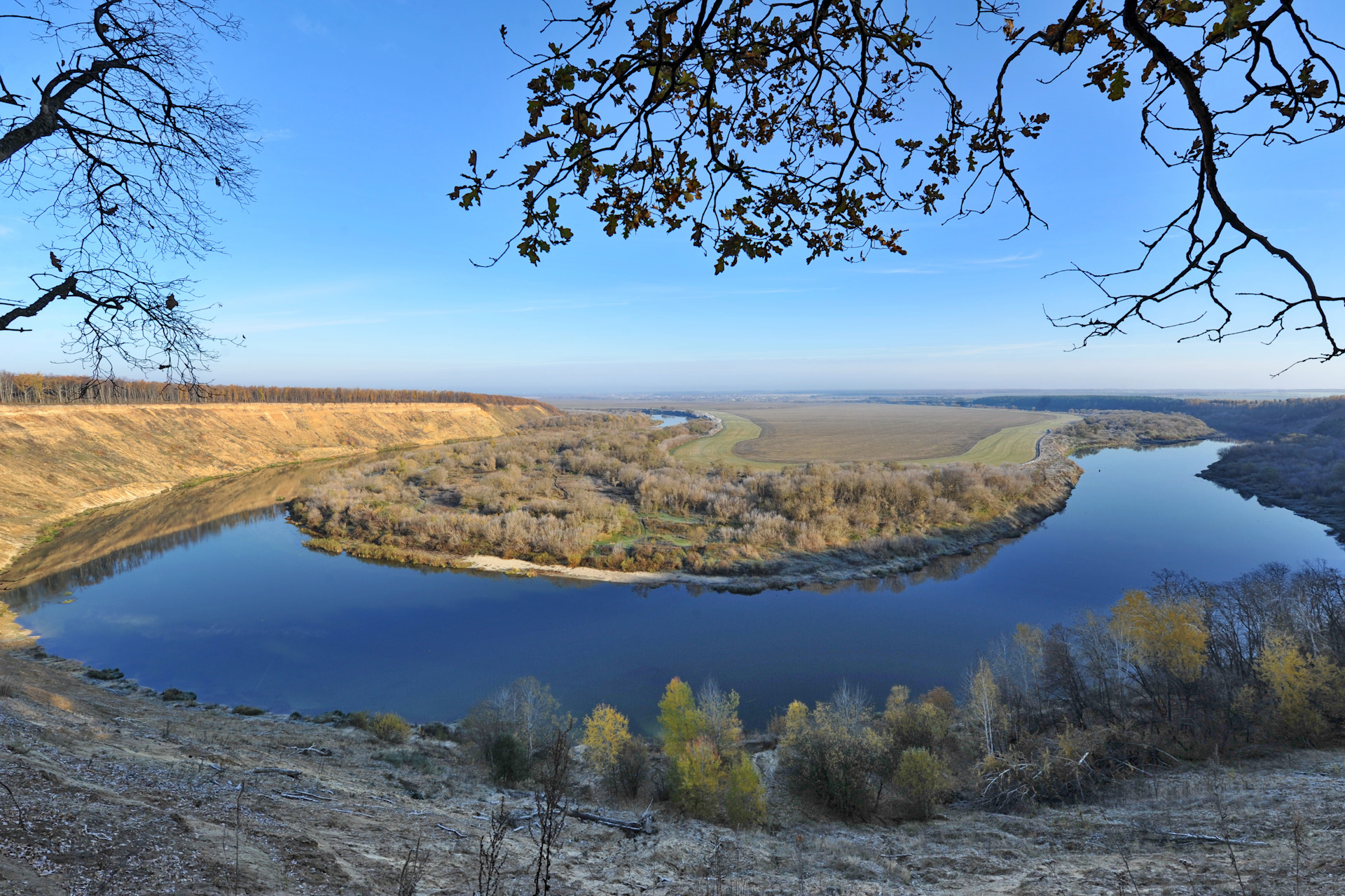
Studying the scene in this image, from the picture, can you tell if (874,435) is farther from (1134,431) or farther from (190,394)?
(190,394)

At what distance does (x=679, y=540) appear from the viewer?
28891mm

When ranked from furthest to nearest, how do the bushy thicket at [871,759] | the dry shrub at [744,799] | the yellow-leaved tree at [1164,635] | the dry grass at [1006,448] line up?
the dry grass at [1006,448] < the yellow-leaved tree at [1164,635] < the bushy thicket at [871,759] < the dry shrub at [744,799]

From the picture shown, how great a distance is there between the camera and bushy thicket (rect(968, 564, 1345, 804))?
11.0 metres

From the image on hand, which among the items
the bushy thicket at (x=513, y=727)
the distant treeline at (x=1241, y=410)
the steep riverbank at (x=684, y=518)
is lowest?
the bushy thicket at (x=513, y=727)

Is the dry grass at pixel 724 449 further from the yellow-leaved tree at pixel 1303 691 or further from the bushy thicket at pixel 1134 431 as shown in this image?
the bushy thicket at pixel 1134 431

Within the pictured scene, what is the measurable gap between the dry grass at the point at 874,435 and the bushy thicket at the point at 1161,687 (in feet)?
117

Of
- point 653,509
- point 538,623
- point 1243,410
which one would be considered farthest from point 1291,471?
point 1243,410

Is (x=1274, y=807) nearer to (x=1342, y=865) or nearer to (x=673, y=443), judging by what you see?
(x=1342, y=865)

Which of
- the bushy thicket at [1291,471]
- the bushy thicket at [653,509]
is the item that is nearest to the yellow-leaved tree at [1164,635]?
the bushy thicket at [653,509]

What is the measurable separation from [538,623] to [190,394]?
18217mm

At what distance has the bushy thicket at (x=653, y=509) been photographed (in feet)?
90.5

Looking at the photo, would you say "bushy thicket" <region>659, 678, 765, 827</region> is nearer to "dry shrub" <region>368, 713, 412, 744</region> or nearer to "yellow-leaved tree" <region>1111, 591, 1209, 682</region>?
"dry shrub" <region>368, 713, 412, 744</region>

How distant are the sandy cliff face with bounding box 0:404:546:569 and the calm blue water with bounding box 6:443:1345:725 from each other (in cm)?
1121

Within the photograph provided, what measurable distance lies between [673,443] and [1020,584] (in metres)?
47.5
